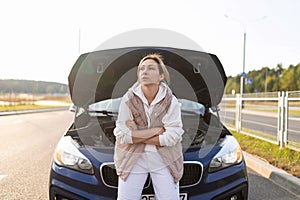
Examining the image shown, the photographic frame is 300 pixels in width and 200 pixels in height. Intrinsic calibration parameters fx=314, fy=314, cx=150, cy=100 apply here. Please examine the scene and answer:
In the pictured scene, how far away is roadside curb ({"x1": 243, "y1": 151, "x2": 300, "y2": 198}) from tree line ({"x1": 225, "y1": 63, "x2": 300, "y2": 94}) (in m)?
48.0

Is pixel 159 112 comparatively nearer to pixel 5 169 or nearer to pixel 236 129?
pixel 5 169

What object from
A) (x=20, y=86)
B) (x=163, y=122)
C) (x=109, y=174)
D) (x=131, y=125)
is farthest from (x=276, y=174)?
A: (x=20, y=86)

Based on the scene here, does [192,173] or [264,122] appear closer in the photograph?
[192,173]

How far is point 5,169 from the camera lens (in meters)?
6.04

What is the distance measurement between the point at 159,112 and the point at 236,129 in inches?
416

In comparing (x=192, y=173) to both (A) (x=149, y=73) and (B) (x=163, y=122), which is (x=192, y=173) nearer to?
(B) (x=163, y=122)

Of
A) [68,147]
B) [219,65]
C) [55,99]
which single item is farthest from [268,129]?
[55,99]

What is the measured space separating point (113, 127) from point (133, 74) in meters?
0.80

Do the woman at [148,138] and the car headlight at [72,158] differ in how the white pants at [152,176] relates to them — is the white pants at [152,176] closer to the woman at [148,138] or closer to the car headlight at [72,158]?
the woman at [148,138]

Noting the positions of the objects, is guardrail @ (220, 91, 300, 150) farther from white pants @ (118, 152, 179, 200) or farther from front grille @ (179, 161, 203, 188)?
white pants @ (118, 152, 179, 200)

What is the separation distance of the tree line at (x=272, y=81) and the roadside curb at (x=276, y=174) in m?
48.0

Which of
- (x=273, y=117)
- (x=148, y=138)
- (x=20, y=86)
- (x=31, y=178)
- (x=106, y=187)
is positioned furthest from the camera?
(x=20, y=86)

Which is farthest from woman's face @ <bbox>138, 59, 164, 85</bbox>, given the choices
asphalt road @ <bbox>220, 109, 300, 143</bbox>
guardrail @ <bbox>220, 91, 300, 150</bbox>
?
asphalt road @ <bbox>220, 109, 300, 143</bbox>

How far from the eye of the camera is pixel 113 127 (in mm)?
3941
